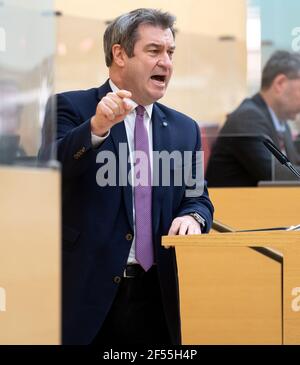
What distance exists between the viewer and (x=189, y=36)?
5.00 metres

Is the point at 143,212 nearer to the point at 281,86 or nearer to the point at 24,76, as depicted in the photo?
the point at 24,76

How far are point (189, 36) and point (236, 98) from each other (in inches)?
15.7

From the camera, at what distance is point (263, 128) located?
493 cm

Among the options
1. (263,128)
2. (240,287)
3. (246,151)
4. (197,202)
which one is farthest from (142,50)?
(263,128)

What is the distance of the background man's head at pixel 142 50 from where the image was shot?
3227 millimetres

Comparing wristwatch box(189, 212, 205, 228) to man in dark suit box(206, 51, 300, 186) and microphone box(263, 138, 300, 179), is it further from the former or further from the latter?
man in dark suit box(206, 51, 300, 186)

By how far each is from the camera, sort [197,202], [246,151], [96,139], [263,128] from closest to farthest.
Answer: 1. [96,139]
2. [197,202]
3. [246,151]
4. [263,128]

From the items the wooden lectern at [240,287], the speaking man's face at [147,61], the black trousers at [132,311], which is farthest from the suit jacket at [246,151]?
the black trousers at [132,311]

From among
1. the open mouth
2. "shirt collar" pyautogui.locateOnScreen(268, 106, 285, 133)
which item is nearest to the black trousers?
the open mouth

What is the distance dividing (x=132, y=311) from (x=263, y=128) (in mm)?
2045

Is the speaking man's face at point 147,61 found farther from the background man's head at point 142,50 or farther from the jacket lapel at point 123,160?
the jacket lapel at point 123,160

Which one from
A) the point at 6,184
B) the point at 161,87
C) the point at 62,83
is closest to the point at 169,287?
the point at 161,87

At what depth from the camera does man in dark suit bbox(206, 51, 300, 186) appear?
473 cm
